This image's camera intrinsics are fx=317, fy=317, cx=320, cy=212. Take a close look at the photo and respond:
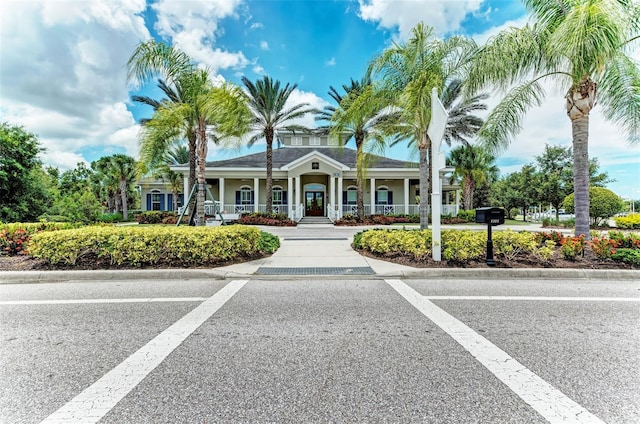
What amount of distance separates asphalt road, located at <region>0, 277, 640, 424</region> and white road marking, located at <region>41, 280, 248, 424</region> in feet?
0.05

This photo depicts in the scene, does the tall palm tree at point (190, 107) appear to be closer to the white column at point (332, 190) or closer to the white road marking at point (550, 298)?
the white road marking at point (550, 298)

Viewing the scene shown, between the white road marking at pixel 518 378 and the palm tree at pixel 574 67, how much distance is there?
682 centimetres

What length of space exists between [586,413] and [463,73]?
10.4m

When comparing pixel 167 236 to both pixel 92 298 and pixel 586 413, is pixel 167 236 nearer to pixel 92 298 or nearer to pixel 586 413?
pixel 92 298

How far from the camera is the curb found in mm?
6957

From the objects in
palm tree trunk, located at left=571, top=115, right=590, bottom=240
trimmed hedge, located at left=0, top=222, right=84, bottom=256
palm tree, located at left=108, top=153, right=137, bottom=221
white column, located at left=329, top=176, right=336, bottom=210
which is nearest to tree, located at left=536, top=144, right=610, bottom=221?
white column, located at left=329, top=176, right=336, bottom=210

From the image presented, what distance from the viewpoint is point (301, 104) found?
72.7 feet

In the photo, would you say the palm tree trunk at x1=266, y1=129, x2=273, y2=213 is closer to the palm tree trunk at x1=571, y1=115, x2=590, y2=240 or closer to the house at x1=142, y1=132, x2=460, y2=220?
the house at x1=142, y1=132, x2=460, y2=220

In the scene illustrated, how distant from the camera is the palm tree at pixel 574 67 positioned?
7199mm

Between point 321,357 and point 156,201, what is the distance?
116 ft

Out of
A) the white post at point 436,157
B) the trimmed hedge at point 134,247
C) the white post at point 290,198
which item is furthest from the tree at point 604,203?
the trimmed hedge at point 134,247

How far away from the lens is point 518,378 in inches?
112

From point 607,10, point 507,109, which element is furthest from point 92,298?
point 607,10

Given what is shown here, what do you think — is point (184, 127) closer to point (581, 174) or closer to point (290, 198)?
point (290, 198)
